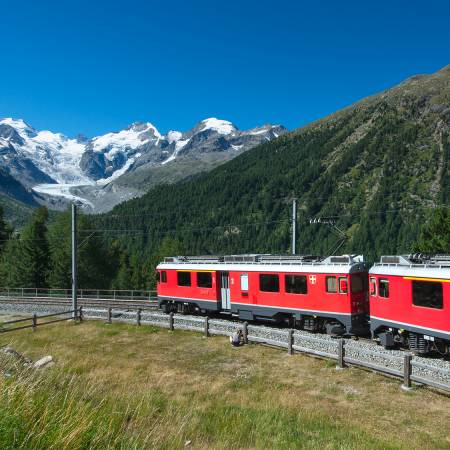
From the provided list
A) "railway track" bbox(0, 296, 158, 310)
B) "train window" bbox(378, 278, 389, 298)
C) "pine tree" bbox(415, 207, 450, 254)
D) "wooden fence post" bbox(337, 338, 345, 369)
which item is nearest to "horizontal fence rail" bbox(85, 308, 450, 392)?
"wooden fence post" bbox(337, 338, 345, 369)

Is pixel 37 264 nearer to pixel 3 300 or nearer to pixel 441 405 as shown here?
pixel 3 300

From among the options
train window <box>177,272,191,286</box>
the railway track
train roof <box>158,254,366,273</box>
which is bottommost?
the railway track

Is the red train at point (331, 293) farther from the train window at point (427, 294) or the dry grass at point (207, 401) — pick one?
the dry grass at point (207, 401)

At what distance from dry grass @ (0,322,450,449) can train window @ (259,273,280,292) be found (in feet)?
14.6

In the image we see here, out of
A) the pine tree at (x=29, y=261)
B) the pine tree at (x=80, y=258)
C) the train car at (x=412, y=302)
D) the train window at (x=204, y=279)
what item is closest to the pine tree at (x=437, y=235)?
the train car at (x=412, y=302)

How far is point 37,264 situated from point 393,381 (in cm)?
5543

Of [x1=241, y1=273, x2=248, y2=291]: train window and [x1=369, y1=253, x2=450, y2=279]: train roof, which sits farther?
[x1=241, y1=273, x2=248, y2=291]: train window

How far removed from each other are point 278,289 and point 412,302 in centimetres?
789

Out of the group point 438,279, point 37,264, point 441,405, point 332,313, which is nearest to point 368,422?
point 441,405

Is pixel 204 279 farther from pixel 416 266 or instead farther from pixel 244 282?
pixel 416 266

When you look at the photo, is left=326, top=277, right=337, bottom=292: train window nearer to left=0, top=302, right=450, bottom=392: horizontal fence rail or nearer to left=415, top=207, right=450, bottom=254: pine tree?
left=0, top=302, right=450, bottom=392: horizontal fence rail

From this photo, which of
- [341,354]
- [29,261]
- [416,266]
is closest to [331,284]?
[416,266]

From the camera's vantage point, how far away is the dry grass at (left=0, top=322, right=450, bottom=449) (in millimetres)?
5227

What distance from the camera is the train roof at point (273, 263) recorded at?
21172mm
